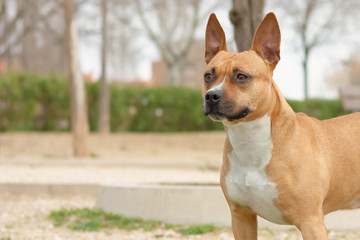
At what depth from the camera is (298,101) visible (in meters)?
22.7

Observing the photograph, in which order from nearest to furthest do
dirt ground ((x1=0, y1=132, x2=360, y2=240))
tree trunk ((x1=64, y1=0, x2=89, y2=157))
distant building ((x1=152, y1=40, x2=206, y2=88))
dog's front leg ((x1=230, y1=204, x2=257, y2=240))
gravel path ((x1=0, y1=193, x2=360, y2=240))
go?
dog's front leg ((x1=230, y1=204, x2=257, y2=240))
gravel path ((x1=0, y1=193, x2=360, y2=240))
dirt ground ((x1=0, y1=132, x2=360, y2=240))
tree trunk ((x1=64, y1=0, x2=89, y2=157))
distant building ((x1=152, y1=40, x2=206, y2=88))

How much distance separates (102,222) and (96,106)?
47.8ft

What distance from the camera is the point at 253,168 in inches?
132

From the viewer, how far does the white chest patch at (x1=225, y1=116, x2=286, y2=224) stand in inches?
130

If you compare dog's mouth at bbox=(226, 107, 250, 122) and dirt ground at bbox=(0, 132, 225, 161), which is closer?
dog's mouth at bbox=(226, 107, 250, 122)

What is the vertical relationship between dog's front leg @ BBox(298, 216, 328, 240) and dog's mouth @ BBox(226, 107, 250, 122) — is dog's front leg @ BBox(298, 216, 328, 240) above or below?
below

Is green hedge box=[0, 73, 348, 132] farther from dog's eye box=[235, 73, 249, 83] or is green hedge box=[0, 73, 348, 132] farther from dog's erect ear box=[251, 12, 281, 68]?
dog's eye box=[235, 73, 249, 83]

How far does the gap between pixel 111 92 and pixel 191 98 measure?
3475 mm

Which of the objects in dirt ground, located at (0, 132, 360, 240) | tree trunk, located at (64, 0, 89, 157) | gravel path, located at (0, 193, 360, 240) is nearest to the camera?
gravel path, located at (0, 193, 360, 240)

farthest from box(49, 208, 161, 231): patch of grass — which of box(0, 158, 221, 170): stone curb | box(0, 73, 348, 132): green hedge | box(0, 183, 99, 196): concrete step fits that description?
box(0, 73, 348, 132): green hedge

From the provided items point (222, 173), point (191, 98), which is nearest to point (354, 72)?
point (191, 98)

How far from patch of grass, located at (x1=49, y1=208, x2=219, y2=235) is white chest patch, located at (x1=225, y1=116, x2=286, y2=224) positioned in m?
2.05

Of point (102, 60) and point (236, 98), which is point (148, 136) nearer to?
point (102, 60)

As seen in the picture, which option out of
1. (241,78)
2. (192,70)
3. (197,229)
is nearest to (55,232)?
(197,229)
